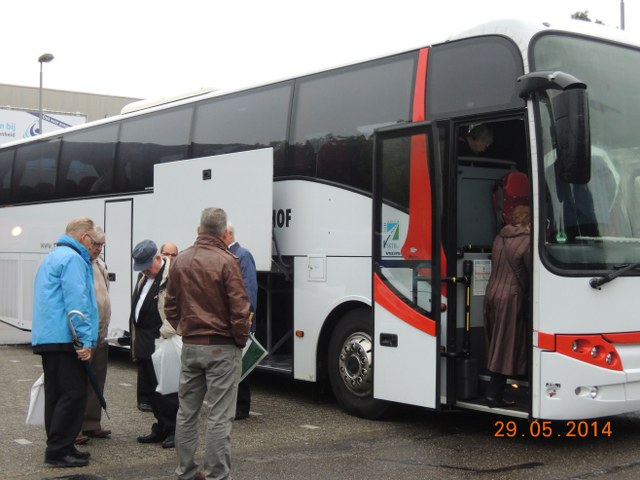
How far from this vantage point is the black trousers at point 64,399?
22.1 feet

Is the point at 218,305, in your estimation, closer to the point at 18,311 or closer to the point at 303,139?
the point at 303,139

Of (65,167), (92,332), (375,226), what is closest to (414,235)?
(375,226)

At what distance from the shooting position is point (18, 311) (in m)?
15.2

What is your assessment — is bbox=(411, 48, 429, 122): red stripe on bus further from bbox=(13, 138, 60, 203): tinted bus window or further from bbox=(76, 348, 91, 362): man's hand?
bbox=(13, 138, 60, 203): tinted bus window

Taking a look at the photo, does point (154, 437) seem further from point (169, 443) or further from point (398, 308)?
point (398, 308)

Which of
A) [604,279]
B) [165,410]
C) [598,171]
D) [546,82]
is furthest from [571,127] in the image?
[165,410]

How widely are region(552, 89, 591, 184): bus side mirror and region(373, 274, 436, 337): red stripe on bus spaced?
5.77ft

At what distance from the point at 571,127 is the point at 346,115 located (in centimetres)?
292

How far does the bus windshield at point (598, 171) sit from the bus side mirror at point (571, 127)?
0.31 metres

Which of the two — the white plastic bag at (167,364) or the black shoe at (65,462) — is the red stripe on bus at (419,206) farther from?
the black shoe at (65,462)

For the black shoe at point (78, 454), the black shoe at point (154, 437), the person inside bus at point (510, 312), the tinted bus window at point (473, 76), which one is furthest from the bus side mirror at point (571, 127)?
the black shoe at point (78, 454)

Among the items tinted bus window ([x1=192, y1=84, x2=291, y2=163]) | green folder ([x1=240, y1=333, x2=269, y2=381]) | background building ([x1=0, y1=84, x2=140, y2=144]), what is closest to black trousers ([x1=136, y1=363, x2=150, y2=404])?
green folder ([x1=240, y1=333, x2=269, y2=381])

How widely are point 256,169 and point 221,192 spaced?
700 millimetres

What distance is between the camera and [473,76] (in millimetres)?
7625
